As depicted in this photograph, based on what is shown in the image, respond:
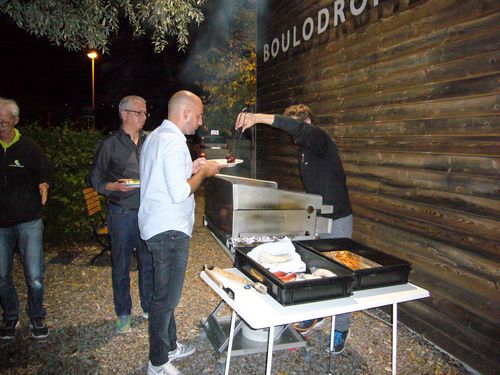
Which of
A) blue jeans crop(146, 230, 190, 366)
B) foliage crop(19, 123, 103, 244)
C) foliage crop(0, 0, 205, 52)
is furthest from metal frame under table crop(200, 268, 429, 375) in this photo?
foliage crop(19, 123, 103, 244)

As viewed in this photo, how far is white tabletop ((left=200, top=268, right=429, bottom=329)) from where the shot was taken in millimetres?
1881

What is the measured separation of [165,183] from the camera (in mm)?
2379

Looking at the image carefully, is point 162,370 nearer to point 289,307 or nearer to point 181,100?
point 289,307

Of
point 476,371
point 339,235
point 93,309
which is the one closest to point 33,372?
point 93,309

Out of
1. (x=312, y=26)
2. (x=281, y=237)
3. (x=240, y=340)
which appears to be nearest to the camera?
(x=281, y=237)

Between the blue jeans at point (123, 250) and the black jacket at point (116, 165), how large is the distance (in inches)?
4.1

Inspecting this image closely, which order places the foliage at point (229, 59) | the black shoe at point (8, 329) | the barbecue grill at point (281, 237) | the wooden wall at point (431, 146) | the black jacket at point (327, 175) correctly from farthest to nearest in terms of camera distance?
the foliage at point (229, 59) < the black shoe at point (8, 329) < the black jacket at point (327, 175) < the wooden wall at point (431, 146) < the barbecue grill at point (281, 237)

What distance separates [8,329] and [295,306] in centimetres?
293

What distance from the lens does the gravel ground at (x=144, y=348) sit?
297cm

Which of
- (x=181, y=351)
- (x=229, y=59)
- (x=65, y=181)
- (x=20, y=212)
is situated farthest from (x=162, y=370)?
(x=229, y=59)

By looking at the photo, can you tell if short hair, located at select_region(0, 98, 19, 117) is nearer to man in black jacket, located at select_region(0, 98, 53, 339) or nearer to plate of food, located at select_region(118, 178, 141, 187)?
man in black jacket, located at select_region(0, 98, 53, 339)

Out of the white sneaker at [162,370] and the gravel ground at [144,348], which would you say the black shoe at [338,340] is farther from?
the white sneaker at [162,370]

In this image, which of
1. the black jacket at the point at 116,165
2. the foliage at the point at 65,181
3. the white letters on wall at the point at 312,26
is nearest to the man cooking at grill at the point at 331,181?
the black jacket at the point at 116,165

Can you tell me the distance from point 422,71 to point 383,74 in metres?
0.51
